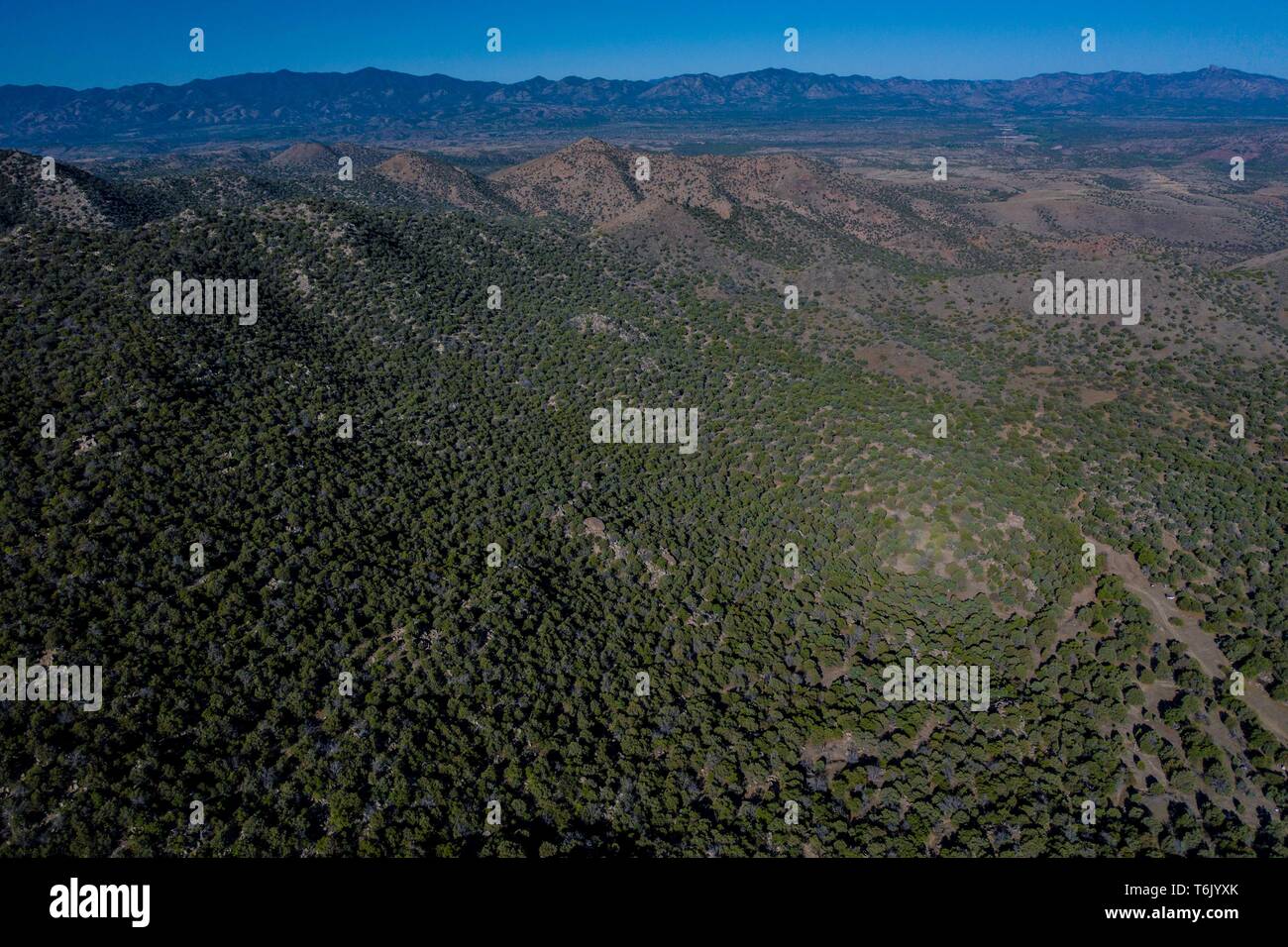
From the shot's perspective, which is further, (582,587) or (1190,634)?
(582,587)

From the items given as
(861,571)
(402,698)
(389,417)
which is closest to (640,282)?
(389,417)

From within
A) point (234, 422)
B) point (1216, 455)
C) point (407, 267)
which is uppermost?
point (407, 267)

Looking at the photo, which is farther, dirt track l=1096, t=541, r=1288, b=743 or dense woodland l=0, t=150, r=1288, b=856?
dirt track l=1096, t=541, r=1288, b=743

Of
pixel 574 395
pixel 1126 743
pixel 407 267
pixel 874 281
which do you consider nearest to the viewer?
pixel 1126 743

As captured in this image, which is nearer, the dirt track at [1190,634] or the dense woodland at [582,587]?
the dense woodland at [582,587]

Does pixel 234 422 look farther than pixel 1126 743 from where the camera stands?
Yes

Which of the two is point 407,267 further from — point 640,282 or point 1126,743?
point 1126,743

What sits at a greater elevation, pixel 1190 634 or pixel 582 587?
pixel 582 587

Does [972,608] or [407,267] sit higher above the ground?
[407,267]
